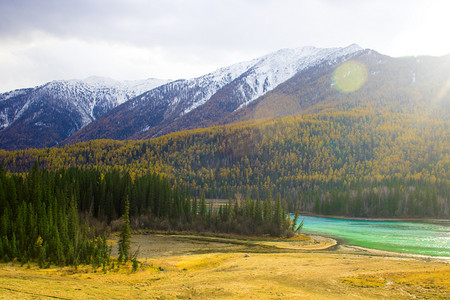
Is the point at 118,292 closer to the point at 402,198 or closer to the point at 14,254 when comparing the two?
the point at 14,254

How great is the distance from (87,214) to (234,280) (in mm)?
59981

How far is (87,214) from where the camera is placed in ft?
281

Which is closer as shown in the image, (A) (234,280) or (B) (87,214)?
(A) (234,280)

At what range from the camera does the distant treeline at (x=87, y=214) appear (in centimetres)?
Result: 4272

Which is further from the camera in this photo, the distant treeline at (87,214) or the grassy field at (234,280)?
the distant treeline at (87,214)

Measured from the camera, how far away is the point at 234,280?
3497 cm

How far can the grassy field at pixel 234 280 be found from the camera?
90.3 ft

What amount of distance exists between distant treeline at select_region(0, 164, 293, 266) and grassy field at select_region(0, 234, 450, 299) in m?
3.89

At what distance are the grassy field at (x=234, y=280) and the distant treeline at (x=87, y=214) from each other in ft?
12.8

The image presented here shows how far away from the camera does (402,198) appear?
13762 centimetres

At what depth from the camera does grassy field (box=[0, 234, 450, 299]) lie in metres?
27.5

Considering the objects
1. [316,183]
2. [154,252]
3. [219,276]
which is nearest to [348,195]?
[316,183]

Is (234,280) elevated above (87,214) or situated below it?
below

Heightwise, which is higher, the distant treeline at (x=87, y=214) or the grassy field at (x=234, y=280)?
the distant treeline at (x=87, y=214)
